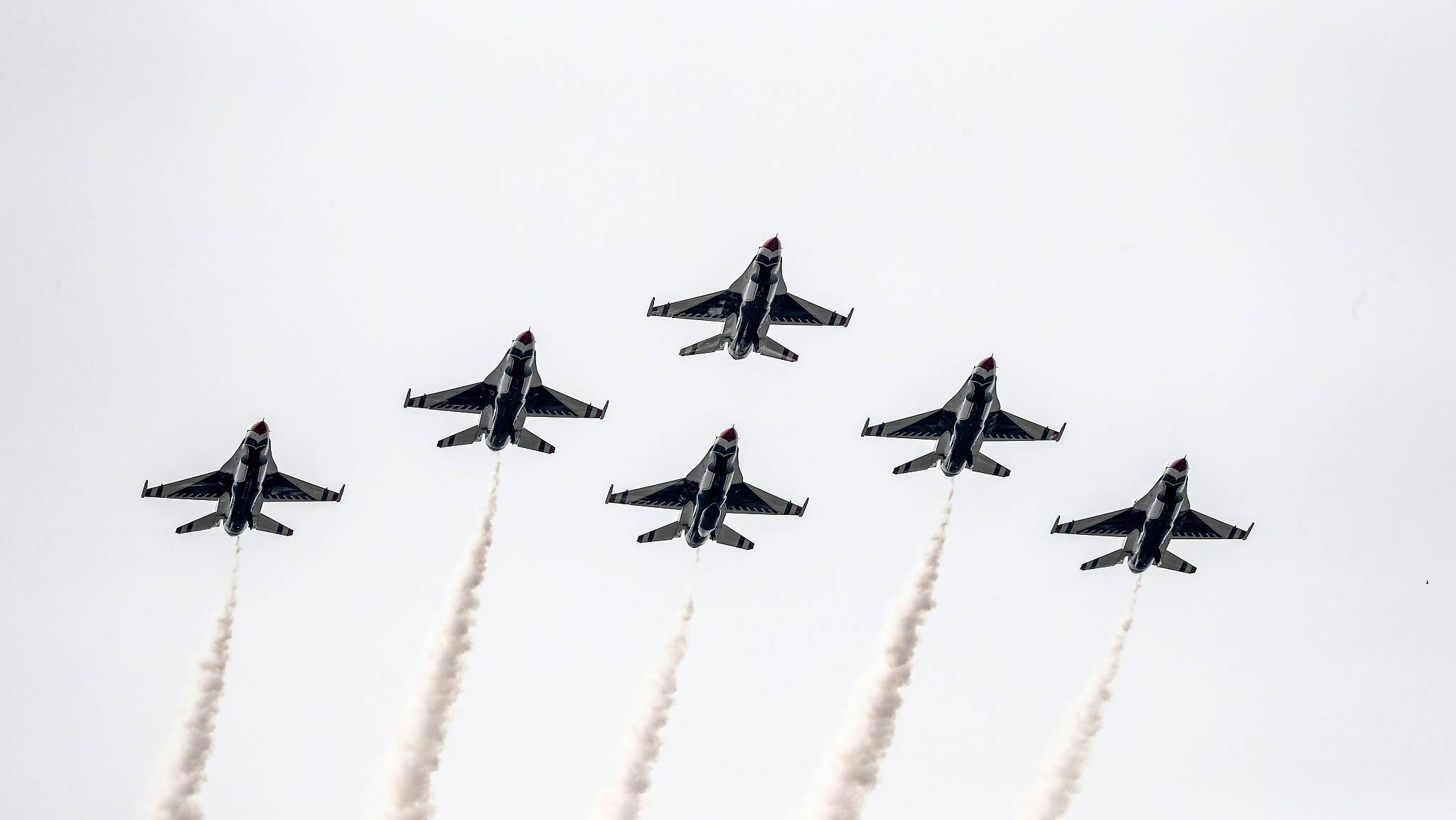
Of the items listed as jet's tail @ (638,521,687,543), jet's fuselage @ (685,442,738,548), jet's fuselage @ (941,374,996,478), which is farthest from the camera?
jet's tail @ (638,521,687,543)

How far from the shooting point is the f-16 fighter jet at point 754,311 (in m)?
142

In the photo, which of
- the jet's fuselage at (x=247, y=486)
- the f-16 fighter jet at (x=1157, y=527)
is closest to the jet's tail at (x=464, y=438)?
the jet's fuselage at (x=247, y=486)

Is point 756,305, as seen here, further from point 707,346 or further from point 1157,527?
point 1157,527

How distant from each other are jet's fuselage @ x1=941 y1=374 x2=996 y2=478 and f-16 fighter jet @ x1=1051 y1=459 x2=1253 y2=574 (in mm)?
7637

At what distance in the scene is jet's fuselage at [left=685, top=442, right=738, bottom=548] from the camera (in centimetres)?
14212

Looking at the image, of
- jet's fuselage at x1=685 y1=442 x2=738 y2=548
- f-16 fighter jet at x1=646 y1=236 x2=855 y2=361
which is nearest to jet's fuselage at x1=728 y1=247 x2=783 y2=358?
f-16 fighter jet at x1=646 y1=236 x2=855 y2=361

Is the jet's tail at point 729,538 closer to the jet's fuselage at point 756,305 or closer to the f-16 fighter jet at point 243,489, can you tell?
the jet's fuselage at point 756,305

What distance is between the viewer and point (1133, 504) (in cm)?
14525

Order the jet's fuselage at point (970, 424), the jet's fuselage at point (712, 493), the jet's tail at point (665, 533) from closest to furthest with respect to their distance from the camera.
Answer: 1. the jet's fuselage at point (970, 424)
2. the jet's fuselage at point (712, 493)
3. the jet's tail at point (665, 533)

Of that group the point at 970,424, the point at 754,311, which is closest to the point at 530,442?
the point at 754,311

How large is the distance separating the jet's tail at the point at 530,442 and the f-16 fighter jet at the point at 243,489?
36.6ft

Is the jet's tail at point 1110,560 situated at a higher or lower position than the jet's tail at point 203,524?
higher

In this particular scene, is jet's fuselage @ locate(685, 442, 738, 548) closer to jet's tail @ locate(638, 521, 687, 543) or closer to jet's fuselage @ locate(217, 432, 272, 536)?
jet's tail @ locate(638, 521, 687, 543)

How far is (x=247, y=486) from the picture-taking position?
14175 cm
